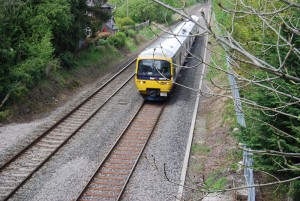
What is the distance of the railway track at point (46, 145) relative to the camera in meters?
11.2

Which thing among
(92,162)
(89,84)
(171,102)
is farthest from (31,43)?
(92,162)

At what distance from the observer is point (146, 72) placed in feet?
61.4

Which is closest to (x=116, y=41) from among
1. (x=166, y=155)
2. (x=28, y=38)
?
(x=28, y=38)

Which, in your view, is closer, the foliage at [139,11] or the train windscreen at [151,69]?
the train windscreen at [151,69]

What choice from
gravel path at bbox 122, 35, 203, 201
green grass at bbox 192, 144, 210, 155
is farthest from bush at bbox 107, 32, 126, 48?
green grass at bbox 192, 144, 210, 155

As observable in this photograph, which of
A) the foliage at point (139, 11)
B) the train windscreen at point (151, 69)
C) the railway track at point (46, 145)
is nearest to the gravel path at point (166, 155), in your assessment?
the train windscreen at point (151, 69)

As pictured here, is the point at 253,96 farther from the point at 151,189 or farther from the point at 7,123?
the point at 7,123

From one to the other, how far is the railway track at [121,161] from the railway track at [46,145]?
6.13ft

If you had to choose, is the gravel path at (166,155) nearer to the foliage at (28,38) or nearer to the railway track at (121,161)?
the railway track at (121,161)

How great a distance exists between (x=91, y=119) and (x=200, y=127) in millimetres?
4613

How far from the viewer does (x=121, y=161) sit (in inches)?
497

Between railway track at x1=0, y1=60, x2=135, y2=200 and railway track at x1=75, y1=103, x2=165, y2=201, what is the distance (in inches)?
73.6

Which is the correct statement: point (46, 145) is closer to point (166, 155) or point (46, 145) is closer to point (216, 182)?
point (166, 155)

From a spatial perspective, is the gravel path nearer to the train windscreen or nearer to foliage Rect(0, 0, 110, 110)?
the train windscreen
